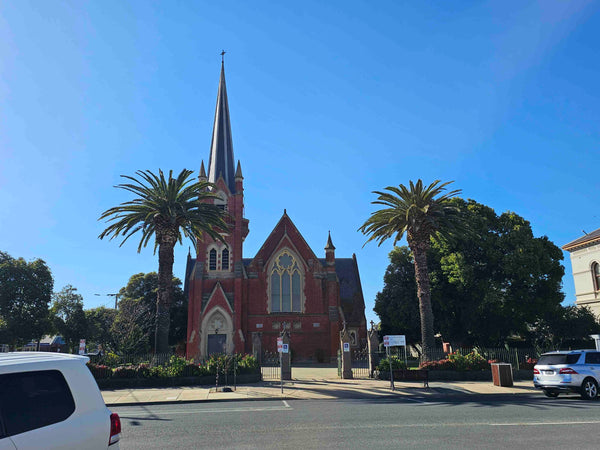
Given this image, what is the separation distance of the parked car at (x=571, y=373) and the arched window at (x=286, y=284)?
28.8 metres

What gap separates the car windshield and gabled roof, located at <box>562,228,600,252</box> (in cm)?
3055

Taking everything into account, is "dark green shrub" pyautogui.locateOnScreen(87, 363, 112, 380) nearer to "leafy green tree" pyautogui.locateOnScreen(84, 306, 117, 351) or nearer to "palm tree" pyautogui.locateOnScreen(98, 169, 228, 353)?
"palm tree" pyautogui.locateOnScreen(98, 169, 228, 353)

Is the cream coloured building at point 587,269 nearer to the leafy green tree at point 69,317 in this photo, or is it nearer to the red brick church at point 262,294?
the red brick church at point 262,294

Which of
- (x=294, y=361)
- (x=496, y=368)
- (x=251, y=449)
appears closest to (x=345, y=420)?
(x=251, y=449)

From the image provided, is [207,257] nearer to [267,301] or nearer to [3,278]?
[267,301]

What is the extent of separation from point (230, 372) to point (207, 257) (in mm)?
23012

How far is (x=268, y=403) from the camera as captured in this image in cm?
1688

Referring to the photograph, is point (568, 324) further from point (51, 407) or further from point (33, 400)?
point (33, 400)

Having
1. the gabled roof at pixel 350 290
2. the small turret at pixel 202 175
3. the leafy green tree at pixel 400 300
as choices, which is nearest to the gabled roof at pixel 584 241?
the leafy green tree at pixel 400 300

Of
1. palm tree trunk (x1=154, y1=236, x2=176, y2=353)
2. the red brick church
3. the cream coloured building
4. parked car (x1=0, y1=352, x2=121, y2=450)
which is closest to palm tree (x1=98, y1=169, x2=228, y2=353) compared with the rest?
palm tree trunk (x1=154, y1=236, x2=176, y2=353)

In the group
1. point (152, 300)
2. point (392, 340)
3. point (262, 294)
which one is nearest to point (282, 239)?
point (262, 294)

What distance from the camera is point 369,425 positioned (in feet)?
37.4

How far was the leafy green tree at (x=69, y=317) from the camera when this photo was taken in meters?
47.1

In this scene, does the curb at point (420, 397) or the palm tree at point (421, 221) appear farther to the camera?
the palm tree at point (421, 221)
